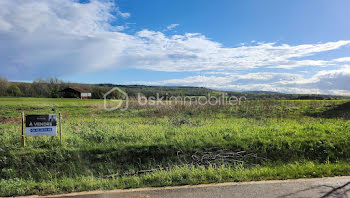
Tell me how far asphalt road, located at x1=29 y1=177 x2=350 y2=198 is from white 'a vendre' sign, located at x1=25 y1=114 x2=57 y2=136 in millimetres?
3495

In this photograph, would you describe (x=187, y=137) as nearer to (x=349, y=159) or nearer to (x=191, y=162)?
(x=191, y=162)

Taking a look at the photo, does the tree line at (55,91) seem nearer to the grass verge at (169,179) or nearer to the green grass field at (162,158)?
the green grass field at (162,158)

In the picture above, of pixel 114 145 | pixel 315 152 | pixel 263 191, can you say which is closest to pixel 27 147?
pixel 114 145

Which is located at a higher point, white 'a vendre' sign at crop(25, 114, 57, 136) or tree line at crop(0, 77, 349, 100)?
tree line at crop(0, 77, 349, 100)

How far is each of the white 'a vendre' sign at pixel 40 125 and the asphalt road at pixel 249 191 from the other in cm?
349

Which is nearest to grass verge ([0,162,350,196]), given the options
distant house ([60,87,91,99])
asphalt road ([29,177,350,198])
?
asphalt road ([29,177,350,198])

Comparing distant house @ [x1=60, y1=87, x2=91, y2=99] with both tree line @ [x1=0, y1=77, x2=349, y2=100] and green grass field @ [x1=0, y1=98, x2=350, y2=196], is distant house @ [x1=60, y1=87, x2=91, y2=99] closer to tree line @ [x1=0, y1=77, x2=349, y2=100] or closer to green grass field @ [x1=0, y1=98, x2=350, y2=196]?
tree line @ [x1=0, y1=77, x2=349, y2=100]

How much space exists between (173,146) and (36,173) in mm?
4053

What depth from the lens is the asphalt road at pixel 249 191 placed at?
14.2 ft

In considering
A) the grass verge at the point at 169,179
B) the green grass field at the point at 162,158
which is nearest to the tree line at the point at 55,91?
the green grass field at the point at 162,158

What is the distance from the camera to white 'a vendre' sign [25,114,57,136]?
7.14 metres

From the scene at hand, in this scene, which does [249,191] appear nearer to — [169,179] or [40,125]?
[169,179]

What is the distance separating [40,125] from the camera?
7.25m

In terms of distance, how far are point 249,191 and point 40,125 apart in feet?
22.3
